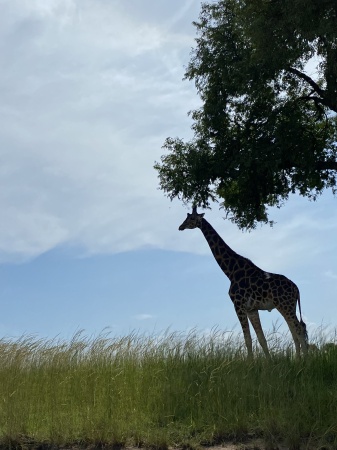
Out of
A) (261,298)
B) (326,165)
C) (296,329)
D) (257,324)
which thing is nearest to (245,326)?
(257,324)

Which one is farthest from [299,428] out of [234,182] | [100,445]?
[234,182]

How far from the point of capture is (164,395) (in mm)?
13156

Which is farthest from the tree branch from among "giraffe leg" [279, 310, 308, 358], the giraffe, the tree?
"giraffe leg" [279, 310, 308, 358]

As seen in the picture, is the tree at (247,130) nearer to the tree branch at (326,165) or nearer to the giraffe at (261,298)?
the tree branch at (326,165)

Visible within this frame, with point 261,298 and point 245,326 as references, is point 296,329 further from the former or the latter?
point 245,326

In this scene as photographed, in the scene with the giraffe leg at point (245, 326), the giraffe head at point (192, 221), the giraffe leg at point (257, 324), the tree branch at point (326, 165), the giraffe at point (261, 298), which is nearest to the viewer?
the giraffe leg at point (245, 326)

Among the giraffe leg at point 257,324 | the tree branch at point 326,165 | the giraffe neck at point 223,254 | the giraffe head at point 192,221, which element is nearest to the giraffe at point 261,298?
the giraffe leg at point 257,324

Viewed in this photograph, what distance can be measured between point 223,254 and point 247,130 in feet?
20.4

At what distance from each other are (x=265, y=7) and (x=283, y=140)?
422 cm

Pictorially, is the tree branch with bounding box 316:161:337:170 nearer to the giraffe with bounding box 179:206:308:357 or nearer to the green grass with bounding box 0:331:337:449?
the giraffe with bounding box 179:206:308:357

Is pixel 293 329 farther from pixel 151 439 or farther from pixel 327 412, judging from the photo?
pixel 151 439

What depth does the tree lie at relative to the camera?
2362 cm

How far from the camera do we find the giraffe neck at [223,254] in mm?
19531

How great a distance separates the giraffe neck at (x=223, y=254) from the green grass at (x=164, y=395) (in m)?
2.68
